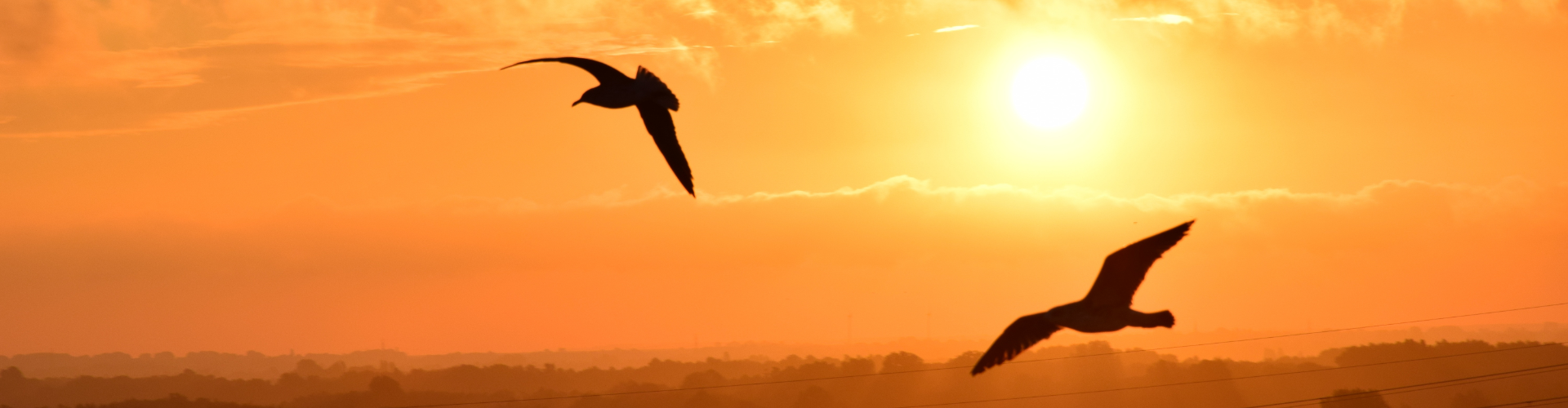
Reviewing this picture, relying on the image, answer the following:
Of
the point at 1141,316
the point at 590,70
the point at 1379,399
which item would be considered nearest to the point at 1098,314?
the point at 1141,316

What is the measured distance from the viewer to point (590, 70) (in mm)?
19203

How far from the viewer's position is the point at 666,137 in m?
20.8

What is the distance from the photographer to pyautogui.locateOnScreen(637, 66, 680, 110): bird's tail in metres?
19.5

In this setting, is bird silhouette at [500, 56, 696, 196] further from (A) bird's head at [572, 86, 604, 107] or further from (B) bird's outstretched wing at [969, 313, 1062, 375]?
(B) bird's outstretched wing at [969, 313, 1062, 375]

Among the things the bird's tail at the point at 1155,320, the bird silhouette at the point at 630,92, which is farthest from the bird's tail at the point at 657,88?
the bird's tail at the point at 1155,320

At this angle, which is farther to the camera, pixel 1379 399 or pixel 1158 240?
pixel 1379 399

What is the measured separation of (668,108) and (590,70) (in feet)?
4.42

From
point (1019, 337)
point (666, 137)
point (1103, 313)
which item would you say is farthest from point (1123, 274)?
point (666, 137)

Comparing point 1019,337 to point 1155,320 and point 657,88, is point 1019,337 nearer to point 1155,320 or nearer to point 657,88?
point 1155,320

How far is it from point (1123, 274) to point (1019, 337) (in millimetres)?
1837

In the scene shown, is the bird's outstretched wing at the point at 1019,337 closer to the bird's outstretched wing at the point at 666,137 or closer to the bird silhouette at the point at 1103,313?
the bird silhouette at the point at 1103,313

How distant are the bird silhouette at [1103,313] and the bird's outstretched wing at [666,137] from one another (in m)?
5.08

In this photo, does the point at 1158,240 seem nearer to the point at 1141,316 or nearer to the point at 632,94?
the point at 1141,316

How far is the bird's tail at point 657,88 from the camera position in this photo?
64.1ft
